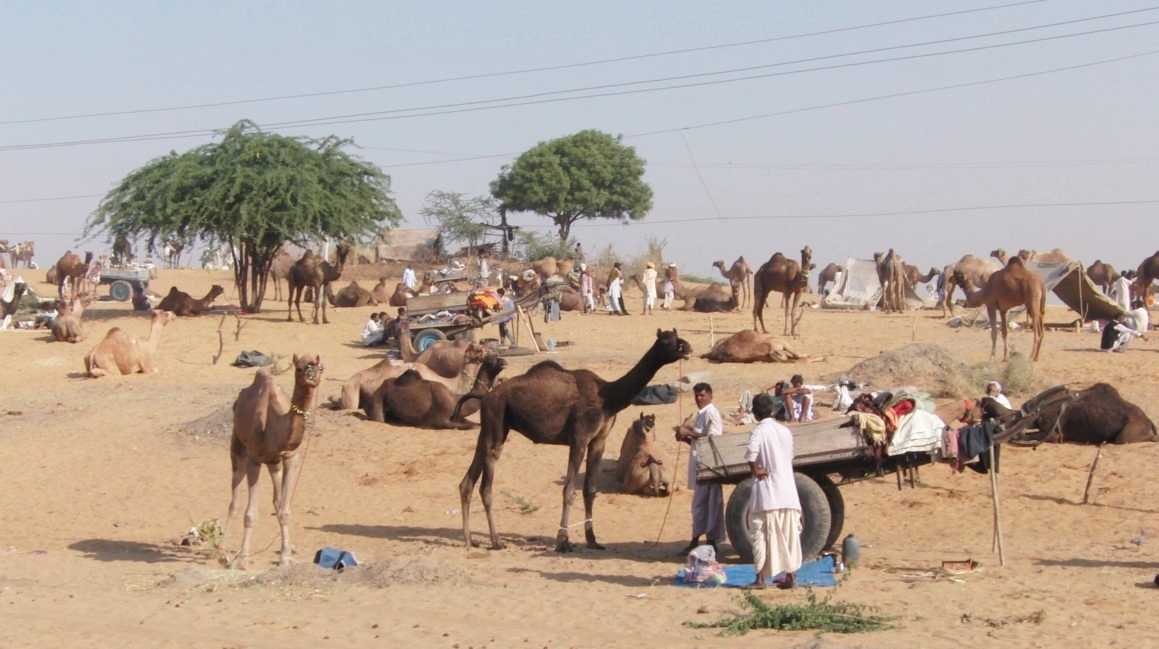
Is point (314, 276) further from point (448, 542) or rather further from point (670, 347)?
point (670, 347)

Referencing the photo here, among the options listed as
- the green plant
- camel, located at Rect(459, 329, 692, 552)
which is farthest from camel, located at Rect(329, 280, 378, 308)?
the green plant

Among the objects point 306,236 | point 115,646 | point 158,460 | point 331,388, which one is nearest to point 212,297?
point 306,236

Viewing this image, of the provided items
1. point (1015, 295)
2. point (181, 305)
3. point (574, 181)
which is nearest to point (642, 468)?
point (1015, 295)

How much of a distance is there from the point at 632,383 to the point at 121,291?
3035cm

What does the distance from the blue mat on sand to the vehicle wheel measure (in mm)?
188

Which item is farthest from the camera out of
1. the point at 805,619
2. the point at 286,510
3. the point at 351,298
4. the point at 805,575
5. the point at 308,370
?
the point at 351,298

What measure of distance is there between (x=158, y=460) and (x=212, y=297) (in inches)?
732

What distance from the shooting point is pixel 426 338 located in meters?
27.9

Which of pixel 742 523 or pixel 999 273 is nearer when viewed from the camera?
pixel 742 523

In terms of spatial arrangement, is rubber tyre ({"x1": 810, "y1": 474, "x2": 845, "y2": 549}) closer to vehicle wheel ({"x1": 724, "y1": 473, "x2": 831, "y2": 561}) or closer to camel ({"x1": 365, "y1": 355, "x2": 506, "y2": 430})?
vehicle wheel ({"x1": 724, "y1": 473, "x2": 831, "y2": 561})

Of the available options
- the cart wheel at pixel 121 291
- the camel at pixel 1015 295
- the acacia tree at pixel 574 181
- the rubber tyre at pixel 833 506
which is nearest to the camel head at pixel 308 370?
the rubber tyre at pixel 833 506

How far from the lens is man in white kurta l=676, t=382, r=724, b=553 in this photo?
13.7 m

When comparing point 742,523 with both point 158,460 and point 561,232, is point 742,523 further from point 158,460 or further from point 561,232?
point 561,232

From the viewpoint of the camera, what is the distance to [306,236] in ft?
126
